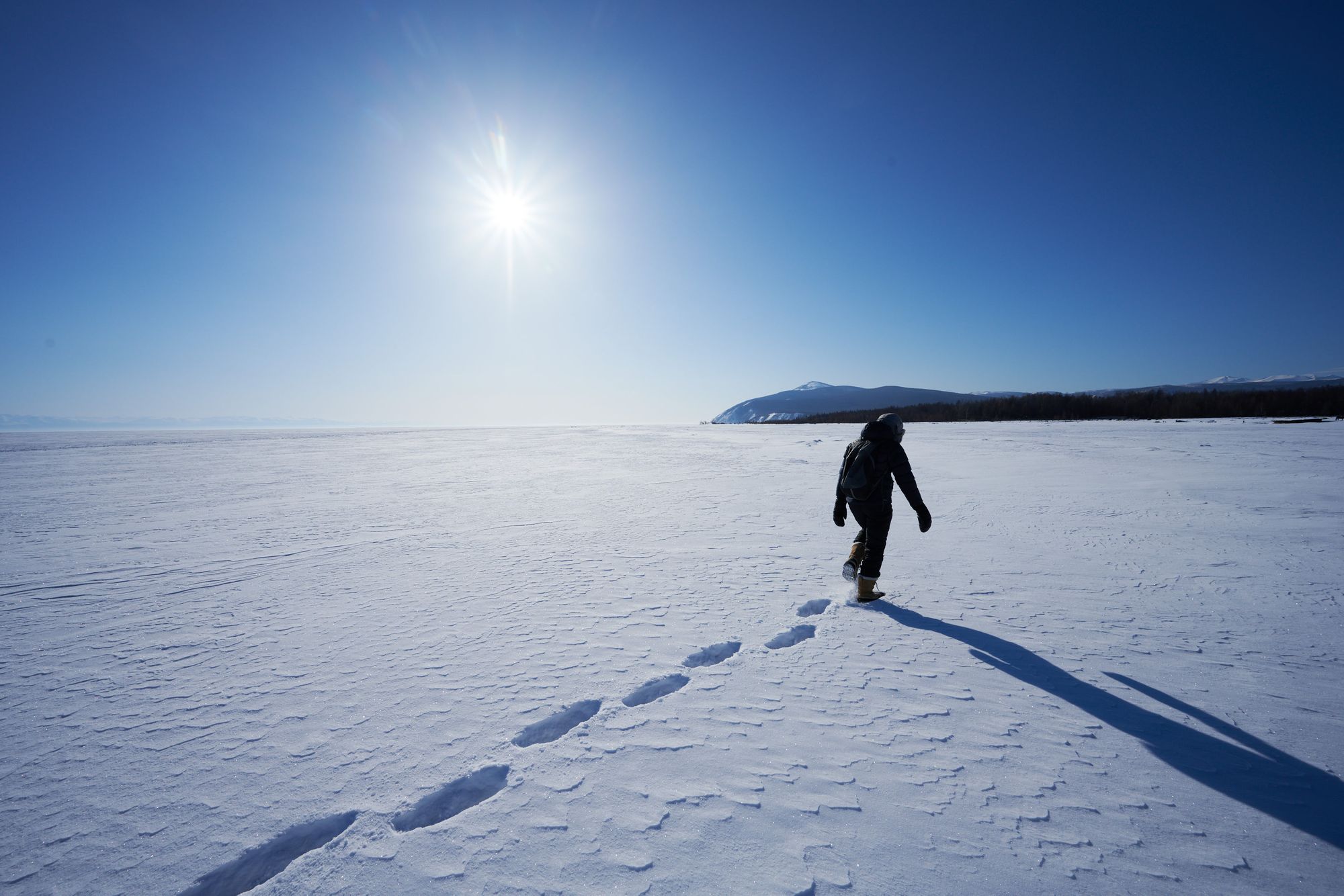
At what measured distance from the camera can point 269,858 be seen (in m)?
1.84

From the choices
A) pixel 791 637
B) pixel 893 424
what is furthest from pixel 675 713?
pixel 893 424

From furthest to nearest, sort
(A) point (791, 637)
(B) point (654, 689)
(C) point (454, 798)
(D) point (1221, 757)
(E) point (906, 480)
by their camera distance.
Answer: (E) point (906, 480)
(A) point (791, 637)
(B) point (654, 689)
(D) point (1221, 757)
(C) point (454, 798)

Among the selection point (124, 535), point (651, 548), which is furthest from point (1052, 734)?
point (124, 535)

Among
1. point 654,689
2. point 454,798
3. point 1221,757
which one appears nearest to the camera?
point 454,798

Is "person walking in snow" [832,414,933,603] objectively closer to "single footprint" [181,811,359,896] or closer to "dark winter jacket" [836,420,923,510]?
"dark winter jacket" [836,420,923,510]

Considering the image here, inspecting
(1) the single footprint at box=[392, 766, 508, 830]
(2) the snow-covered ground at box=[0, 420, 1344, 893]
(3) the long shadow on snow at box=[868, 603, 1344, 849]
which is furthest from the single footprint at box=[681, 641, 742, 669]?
(3) the long shadow on snow at box=[868, 603, 1344, 849]

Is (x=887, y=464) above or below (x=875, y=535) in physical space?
above

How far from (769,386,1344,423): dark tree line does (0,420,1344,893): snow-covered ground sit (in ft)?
111

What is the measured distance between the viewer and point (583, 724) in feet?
8.45

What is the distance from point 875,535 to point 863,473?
59cm

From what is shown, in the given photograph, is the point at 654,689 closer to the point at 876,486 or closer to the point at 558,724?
the point at 558,724

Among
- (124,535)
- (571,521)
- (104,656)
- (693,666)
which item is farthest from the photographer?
(571,521)

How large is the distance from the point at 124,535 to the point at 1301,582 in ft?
45.0

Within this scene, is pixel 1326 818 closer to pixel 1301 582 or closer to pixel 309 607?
pixel 1301 582
